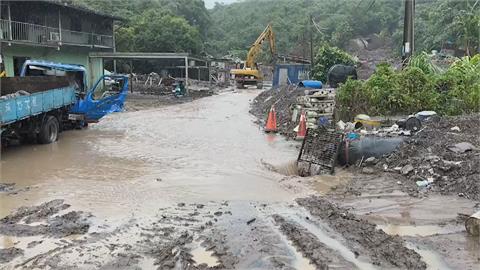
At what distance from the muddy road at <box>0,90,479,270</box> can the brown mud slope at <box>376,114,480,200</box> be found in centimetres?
66

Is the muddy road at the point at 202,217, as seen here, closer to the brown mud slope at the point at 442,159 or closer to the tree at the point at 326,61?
the brown mud slope at the point at 442,159

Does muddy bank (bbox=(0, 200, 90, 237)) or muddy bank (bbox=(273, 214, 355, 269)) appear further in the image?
muddy bank (bbox=(0, 200, 90, 237))

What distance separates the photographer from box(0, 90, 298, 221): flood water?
8.79 meters

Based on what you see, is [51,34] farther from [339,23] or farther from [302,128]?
[339,23]

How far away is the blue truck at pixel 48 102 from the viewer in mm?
12714

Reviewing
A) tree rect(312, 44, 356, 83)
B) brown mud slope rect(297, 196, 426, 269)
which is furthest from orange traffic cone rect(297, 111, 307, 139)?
tree rect(312, 44, 356, 83)

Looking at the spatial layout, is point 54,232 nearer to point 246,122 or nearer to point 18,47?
point 246,122

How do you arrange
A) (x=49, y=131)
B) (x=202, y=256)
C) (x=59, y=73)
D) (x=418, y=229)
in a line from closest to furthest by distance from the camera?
(x=202, y=256) < (x=418, y=229) < (x=49, y=131) < (x=59, y=73)

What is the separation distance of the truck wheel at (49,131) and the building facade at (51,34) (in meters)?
11.3

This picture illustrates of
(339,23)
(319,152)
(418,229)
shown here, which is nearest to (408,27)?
(319,152)

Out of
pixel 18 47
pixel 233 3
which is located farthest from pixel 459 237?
pixel 233 3

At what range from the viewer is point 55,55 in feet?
102

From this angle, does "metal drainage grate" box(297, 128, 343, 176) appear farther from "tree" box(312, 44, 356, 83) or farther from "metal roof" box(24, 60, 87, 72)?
"tree" box(312, 44, 356, 83)

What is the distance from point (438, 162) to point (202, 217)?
463 centimetres
